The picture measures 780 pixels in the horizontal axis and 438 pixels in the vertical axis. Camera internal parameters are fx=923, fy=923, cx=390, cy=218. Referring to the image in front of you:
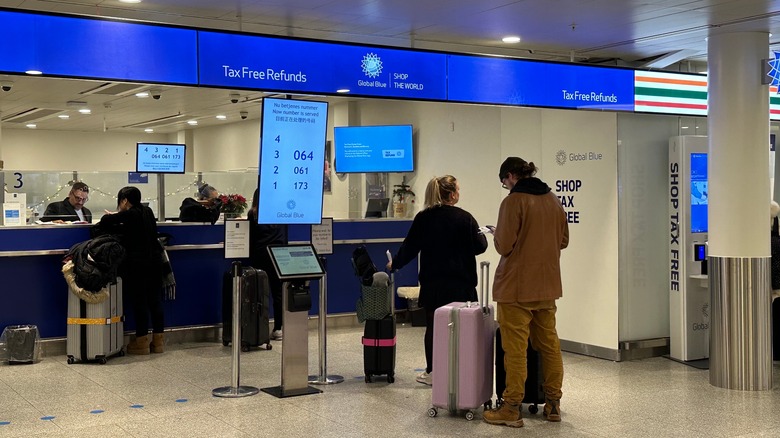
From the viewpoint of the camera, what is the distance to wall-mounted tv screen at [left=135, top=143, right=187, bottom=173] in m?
13.4

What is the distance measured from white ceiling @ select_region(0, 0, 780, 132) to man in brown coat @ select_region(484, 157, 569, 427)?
4.45ft

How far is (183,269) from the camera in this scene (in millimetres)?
8672

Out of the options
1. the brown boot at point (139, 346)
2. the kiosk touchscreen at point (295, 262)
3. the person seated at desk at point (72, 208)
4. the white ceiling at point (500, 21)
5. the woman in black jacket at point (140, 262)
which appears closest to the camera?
the white ceiling at point (500, 21)

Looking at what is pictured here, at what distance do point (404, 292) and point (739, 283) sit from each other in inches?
153

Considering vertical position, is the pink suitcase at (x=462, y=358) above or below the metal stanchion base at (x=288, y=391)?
above

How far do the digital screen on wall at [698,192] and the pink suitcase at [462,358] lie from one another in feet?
9.51

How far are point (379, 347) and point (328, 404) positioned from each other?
790 mm

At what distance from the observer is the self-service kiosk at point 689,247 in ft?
25.3

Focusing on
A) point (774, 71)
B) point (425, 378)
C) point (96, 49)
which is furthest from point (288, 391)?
point (774, 71)

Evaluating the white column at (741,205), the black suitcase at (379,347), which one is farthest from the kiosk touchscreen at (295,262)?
the white column at (741,205)

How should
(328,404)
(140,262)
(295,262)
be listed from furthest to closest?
(140,262) < (295,262) < (328,404)

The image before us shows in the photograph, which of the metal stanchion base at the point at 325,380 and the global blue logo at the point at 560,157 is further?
the global blue logo at the point at 560,157

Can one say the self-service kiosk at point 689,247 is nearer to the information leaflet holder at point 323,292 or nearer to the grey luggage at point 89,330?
the information leaflet holder at point 323,292

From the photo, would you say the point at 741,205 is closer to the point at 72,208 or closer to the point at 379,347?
the point at 379,347
